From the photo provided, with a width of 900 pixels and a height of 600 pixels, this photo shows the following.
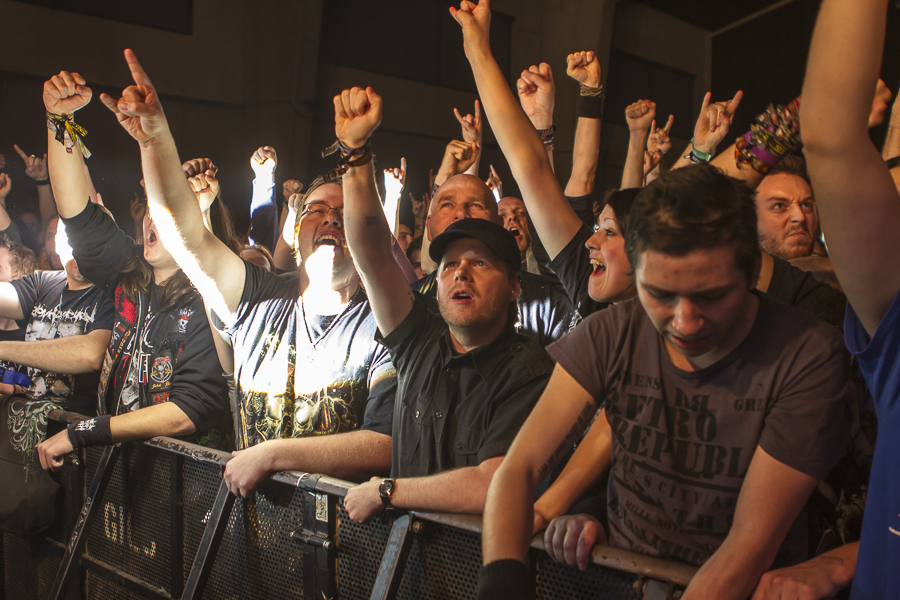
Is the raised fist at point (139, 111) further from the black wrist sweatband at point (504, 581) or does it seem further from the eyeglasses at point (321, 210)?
the black wrist sweatband at point (504, 581)

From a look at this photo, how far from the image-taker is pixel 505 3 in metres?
11.4

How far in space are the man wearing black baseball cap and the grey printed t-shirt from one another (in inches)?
16.8

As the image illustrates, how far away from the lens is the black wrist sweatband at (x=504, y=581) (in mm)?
1183

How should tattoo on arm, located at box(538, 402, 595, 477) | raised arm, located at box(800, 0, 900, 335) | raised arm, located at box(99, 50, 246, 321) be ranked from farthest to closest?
1. raised arm, located at box(99, 50, 246, 321)
2. tattoo on arm, located at box(538, 402, 595, 477)
3. raised arm, located at box(800, 0, 900, 335)

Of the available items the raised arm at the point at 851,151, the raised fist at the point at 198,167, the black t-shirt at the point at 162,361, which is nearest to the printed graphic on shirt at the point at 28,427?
the black t-shirt at the point at 162,361

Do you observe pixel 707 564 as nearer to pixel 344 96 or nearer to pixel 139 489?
pixel 344 96

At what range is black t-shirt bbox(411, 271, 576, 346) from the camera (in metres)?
2.29

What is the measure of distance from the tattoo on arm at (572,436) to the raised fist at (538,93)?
1.62 metres

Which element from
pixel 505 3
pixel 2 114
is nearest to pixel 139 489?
pixel 2 114

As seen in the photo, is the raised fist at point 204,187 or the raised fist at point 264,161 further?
the raised fist at point 264,161

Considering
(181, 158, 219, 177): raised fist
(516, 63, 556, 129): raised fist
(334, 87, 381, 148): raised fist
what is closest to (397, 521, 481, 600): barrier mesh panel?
(334, 87, 381, 148): raised fist

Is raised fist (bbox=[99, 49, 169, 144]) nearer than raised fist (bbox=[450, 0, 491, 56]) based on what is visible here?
No

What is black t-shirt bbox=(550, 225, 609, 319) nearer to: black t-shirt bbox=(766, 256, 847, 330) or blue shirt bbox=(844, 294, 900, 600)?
black t-shirt bbox=(766, 256, 847, 330)

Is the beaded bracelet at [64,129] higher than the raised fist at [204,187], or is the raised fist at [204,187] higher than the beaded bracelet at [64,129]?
the beaded bracelet at [64,129]
